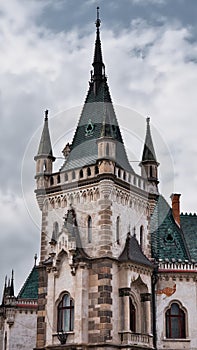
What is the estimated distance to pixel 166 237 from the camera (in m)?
42.3

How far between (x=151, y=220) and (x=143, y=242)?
315cm

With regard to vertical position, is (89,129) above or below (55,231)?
above

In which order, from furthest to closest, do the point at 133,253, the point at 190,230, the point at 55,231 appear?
the point at 190,230 < the point at 55,231 < the point at 133,253

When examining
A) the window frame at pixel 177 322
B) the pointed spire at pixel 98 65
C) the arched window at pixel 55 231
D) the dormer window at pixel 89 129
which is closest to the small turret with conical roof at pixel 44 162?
the arched window at pixel 55 231

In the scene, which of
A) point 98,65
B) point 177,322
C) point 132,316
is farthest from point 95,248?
point 98,65

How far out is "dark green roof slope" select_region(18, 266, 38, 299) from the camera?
4797cm

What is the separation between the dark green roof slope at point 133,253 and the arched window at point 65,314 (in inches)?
152

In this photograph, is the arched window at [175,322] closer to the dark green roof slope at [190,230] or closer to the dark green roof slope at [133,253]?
the dark green roof slope at [133,253]

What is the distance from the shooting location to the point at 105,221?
118 feet

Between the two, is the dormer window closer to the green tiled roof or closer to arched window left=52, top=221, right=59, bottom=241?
the green tiled roof

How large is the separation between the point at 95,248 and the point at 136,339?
18.6 feet

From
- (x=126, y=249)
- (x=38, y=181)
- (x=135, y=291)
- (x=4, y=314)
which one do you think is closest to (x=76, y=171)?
(x=38, y=181)

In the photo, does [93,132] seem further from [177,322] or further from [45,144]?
[177,322]

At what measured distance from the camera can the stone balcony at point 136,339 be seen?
3441 cm
